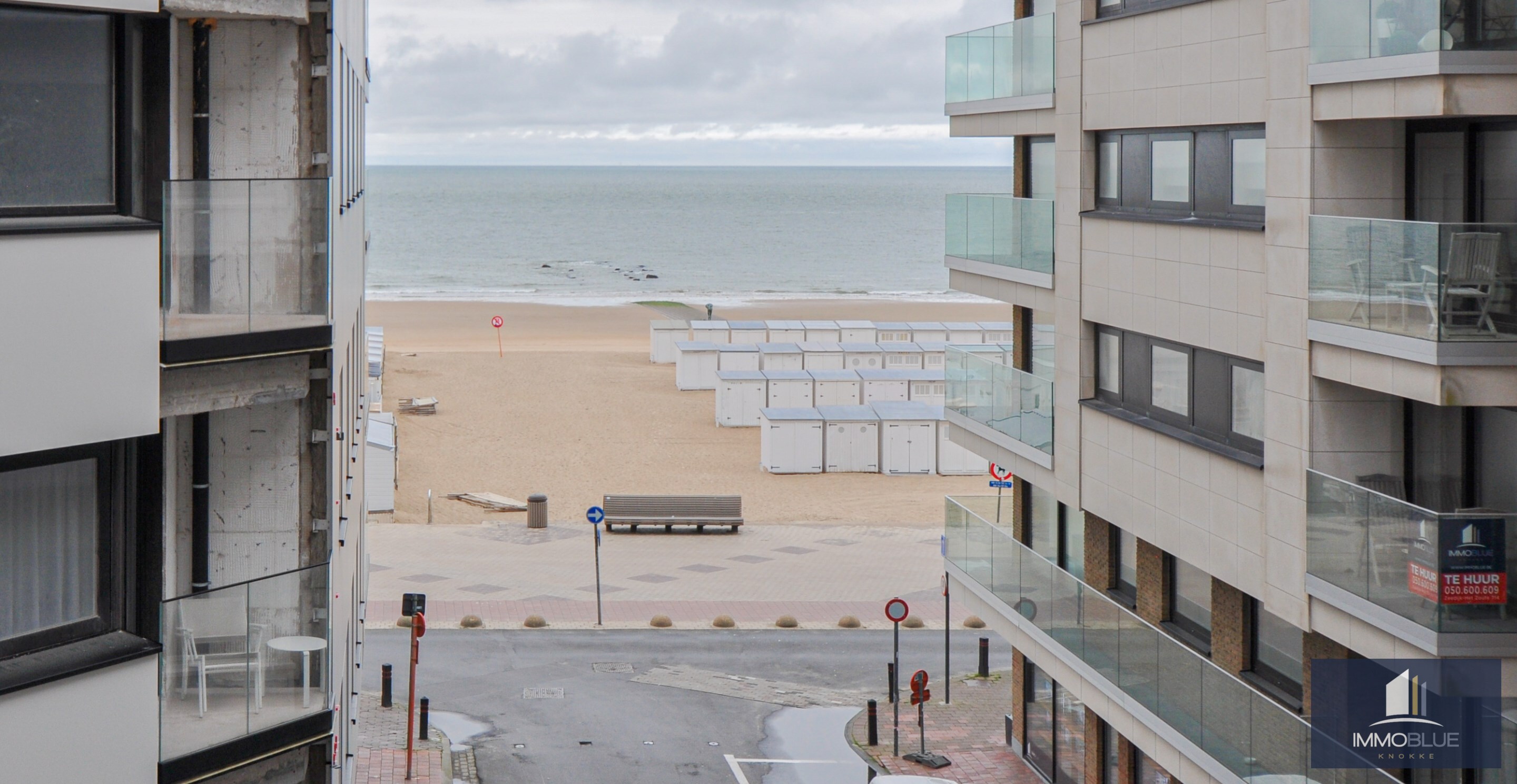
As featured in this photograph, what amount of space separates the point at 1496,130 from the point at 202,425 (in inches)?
395

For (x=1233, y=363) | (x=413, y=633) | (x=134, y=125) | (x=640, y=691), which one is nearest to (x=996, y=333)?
(x=640, y=691)

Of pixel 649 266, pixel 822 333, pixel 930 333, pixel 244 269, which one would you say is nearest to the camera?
pixel 244 269

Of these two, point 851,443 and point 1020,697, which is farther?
point 851,443

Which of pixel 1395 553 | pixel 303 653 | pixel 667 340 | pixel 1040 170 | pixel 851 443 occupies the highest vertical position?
pixel 1040 170

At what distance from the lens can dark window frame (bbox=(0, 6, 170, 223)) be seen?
853cm

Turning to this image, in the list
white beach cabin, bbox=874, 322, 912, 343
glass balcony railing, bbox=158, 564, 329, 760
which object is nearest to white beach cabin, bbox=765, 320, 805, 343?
white beach cabin, bbox=874, 322, 912, 343

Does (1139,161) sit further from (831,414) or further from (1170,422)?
(831,414)

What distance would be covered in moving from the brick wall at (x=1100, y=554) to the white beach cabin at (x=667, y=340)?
158ft

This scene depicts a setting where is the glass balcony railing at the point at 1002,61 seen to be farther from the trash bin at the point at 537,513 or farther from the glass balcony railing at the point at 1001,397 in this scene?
the trash bin at the point at 537,513

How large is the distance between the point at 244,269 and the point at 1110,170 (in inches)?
436

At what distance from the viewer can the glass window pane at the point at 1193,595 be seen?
1675 centimetres

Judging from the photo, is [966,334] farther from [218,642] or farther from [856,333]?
[218,642]

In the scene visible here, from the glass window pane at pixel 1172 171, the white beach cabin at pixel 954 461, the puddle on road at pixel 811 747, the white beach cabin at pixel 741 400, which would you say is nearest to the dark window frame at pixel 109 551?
the glass window pane at pixel 1172 171

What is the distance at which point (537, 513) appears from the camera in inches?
1499
